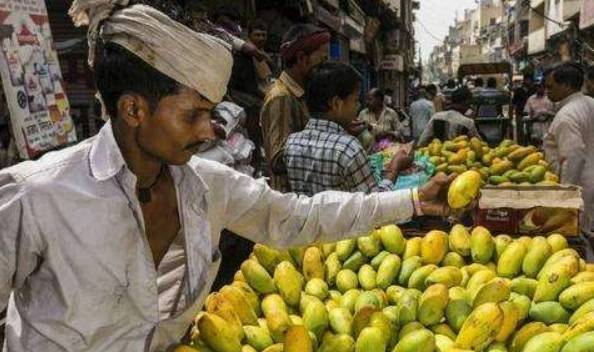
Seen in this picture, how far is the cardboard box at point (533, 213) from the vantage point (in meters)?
3.23

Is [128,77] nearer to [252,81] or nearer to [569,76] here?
[569,76]

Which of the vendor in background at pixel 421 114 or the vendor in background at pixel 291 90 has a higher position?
the vendor in background at pixel 291 90

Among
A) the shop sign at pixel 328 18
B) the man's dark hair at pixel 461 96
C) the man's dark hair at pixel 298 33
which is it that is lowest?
the man's dark hair at pixel 461 96

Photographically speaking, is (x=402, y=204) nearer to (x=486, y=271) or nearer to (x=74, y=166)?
(x=486, y=271)

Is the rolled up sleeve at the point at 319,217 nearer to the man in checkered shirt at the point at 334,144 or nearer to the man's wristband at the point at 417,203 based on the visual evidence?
the man's wristband at the point at 417,203

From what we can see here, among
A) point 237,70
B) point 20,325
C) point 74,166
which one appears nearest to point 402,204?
point 74,166

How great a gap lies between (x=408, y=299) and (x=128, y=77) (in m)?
1.18

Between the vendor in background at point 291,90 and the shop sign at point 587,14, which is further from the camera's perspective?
the shop sign at point 587,14

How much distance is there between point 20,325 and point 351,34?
13390 mm

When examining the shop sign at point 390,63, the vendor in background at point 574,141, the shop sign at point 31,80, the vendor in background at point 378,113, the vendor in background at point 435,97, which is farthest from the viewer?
the shop sign at point 390,63

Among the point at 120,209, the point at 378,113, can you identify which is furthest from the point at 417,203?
the point at 378,113

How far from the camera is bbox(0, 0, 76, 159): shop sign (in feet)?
9.47

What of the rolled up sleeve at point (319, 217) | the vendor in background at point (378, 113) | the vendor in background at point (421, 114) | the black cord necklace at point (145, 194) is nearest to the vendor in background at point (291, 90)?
the rolled up sleeve at point (319, 217)

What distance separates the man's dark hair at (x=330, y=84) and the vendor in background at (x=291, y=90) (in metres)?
0.73
